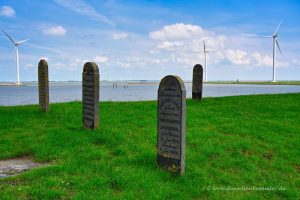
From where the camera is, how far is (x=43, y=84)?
15.1m

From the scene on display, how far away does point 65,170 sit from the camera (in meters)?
7.78

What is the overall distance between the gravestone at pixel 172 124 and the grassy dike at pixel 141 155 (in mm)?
329

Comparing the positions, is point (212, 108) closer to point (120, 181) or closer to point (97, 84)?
point (97, 84)

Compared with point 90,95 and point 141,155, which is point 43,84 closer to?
point 90,95

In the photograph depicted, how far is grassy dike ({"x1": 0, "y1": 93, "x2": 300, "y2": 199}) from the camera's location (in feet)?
22.8

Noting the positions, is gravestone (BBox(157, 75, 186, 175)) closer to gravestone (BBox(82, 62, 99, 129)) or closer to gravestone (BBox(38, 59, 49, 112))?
gravestone (BBox(82, 62, 99, 129))

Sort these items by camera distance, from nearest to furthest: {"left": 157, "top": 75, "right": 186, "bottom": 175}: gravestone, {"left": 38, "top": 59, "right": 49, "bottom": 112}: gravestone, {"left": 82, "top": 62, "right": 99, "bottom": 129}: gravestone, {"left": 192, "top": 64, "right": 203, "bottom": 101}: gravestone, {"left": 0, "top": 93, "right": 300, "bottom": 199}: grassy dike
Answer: {"left": 0, "top": 93, "right": 300, "bottom": 199}: grassy dike, {"left": 157, "top": 75, "right": 186, "bottom": 175}: gravestone, {"left": 82, "top": 62, "right": 99, "bottom": 129}: gravestone, {"left": 38, "top": 59, "right": 49, "bottom": 112}: gravestone, {"left": 192, "top": 64, "right": 203, "bottom": 101}: gravestone

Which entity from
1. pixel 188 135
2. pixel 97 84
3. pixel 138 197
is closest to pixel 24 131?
pixel 97 84

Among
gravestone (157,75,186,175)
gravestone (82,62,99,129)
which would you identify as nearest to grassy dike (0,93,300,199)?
gravestone (157,75,186,175)

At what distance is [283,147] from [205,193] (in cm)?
458

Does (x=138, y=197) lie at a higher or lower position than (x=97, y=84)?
lower

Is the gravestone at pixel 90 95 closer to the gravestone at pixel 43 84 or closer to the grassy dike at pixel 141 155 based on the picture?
the grassy dike at pixel 141 155

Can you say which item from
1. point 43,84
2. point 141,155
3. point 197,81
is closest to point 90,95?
point 141,155

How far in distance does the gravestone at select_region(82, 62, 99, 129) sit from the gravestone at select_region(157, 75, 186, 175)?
12.6 ft
